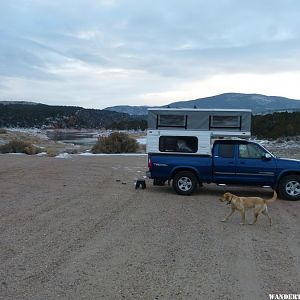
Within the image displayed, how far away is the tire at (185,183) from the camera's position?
47.9 feet

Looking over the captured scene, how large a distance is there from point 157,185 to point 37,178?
4725mm

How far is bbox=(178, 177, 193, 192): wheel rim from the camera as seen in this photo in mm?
14602

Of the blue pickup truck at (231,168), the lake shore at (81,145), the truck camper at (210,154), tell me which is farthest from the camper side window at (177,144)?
the lake shore at (81,145)

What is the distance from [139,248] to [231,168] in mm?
6929

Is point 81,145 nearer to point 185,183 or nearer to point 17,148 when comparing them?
point 17,148

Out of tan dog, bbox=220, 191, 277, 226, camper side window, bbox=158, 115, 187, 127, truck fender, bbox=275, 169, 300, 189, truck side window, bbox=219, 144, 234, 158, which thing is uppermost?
camper side window, bbox=158, 115, 187, 127

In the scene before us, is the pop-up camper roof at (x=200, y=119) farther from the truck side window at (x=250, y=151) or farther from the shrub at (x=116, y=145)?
the shrub at (x=116, y=145)

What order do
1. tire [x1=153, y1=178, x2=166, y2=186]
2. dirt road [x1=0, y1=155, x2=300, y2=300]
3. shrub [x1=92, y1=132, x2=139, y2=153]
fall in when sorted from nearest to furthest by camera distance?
dirt road [x1=0, y1=155, x2=300, y2=300] < tire [x1=153, y1=178, x2=166, y2=186] < shrub [x1=92, y1=132, x2=139, y2=153]

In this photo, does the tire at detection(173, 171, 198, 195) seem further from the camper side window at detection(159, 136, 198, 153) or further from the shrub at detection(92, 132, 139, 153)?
the shrub at detection(92, 132, 139, 153)

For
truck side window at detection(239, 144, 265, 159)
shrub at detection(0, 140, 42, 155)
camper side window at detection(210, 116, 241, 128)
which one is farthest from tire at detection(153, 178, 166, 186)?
shrub at detection(0, 140, 42, 155)

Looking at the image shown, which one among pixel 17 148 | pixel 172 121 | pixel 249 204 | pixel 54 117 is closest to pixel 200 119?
pixel 172 121

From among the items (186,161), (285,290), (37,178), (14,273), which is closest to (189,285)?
(285,290)

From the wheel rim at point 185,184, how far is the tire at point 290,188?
262cm

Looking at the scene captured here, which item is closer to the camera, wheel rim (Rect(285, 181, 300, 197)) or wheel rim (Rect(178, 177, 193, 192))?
wheel rim (Rect(285, 181, 300, 197))
